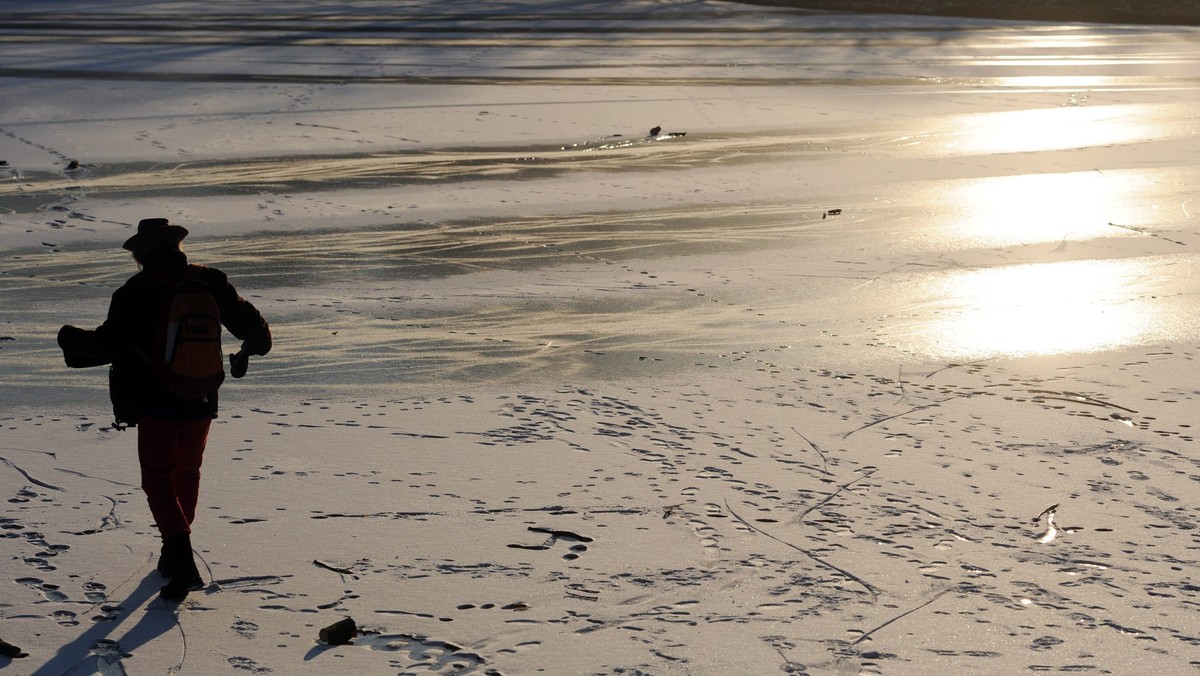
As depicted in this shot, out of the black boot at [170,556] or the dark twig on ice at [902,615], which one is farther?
the black boot at [170,556]

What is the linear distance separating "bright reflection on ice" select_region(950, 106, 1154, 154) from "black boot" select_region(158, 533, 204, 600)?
9387 mm

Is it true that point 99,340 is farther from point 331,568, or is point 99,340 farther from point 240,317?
point 331,568

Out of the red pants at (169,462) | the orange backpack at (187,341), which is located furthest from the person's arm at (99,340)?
the red pants at (169,462)

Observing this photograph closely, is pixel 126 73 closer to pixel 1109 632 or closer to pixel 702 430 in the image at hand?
pixel 702 430

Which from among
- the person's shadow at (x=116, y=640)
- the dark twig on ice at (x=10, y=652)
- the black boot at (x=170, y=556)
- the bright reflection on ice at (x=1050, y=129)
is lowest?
the person's shadow at (x=116, y=640)

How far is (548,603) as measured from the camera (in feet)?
13.2

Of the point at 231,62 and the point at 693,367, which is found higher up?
the point at 231,62

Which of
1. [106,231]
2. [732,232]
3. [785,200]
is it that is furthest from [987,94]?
[106,231]

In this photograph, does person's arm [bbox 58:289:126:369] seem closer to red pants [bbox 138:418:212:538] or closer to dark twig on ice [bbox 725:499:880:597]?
red pants [bbox 138:418:212:538]

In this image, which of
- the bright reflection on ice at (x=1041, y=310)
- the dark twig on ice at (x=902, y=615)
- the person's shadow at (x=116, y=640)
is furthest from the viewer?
the bright reflection on ice at (x=1041, y=310)

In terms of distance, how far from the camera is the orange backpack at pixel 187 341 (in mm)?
3848

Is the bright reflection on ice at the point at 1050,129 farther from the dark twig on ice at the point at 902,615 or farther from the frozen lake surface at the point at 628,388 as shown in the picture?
the dark twig on ice at the point at 902,615

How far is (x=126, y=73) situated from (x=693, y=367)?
37.5 ft

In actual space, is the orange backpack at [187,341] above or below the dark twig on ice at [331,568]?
above
